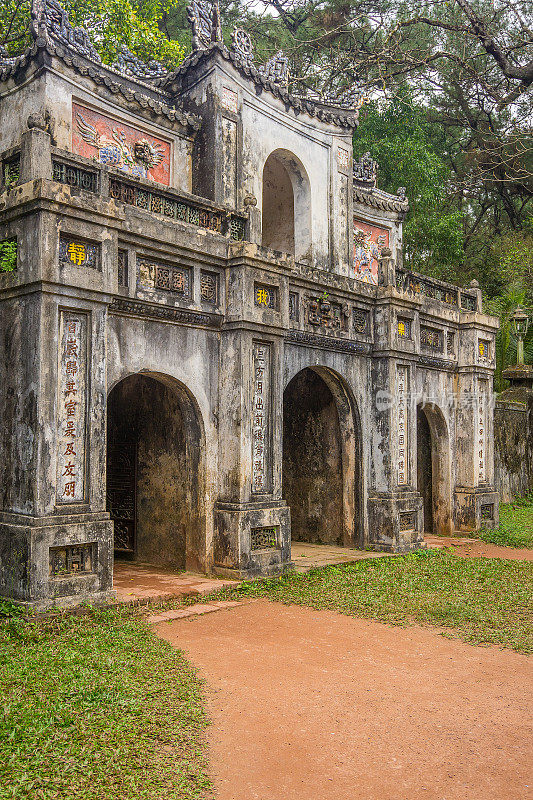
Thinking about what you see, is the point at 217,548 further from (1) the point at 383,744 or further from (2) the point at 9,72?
(2) the point at 9,72

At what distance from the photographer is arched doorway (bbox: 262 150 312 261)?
10.6 meters

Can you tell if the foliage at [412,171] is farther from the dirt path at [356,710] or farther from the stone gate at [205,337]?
the dirt path at [356,710]

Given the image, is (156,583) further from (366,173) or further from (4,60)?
(366,173)

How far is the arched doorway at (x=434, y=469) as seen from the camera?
12.3 meters

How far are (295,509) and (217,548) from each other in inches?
137

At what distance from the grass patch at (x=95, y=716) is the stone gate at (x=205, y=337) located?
0.76 meters

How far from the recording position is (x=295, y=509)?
36.4ft

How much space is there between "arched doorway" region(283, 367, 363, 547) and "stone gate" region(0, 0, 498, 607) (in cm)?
4

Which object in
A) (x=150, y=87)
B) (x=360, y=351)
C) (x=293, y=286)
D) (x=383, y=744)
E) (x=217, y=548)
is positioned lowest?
(x=383, y=744)

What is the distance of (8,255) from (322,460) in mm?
5908

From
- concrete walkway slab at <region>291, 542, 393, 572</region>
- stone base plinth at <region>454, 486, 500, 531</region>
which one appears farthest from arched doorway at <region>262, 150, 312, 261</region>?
stone base plinth at <region>454, 486, 500, 531</region>

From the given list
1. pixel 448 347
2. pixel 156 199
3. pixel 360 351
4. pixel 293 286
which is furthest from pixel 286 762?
pixel 448 347

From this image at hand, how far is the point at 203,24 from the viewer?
9.30 meters

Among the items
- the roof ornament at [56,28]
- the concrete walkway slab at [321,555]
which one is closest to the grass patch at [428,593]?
the concrete walkway slab at [321,555]
